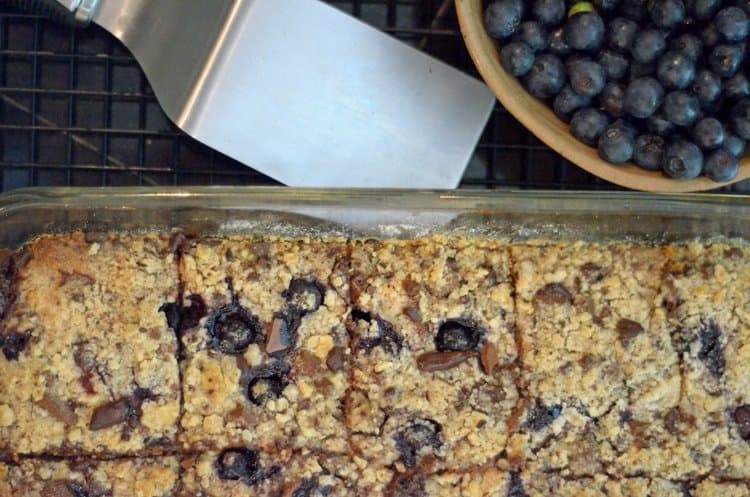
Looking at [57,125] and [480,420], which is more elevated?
[57,125]

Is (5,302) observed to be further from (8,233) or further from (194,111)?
(194,111)

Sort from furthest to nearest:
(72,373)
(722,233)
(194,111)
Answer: (194,111) < (722,233) < (72,373)

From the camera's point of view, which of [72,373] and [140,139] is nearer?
[72,373]

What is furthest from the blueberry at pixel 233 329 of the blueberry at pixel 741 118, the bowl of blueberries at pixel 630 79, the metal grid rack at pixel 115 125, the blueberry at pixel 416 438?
the blueberry at pixel 741 118

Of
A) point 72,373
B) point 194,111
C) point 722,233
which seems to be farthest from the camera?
point 194,111

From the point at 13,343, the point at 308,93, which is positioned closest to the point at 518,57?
the point at 308,93

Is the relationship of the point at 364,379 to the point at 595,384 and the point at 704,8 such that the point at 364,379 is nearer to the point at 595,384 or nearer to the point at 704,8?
the point at 595,384

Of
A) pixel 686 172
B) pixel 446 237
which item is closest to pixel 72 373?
pixel 446 237
